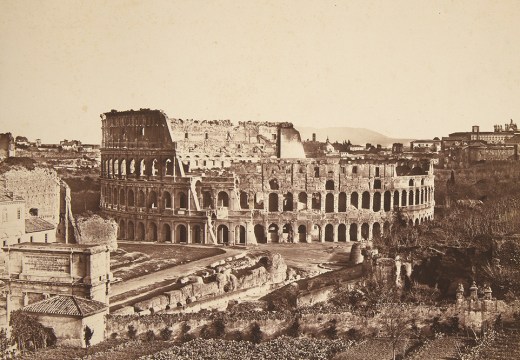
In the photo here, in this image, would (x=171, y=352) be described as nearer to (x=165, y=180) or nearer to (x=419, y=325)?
(x=419, y=325)

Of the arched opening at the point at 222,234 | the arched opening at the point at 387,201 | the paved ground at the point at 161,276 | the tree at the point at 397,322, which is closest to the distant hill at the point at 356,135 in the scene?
the arched opening at the point at 387,201

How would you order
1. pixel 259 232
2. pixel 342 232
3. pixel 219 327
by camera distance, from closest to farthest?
pixel 219 327 → pixel 259 232 → pixel 342 232

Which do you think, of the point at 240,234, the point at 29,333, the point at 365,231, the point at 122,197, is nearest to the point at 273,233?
the point at 240,234

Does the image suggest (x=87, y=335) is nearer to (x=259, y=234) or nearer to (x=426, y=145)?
(x=259, y=234)

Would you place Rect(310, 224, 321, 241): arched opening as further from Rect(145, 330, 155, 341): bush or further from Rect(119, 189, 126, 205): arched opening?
Rect(145, 330, 155, 341): bush

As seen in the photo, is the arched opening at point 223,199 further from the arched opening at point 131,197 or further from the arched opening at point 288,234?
the arched opening at point 131,197
